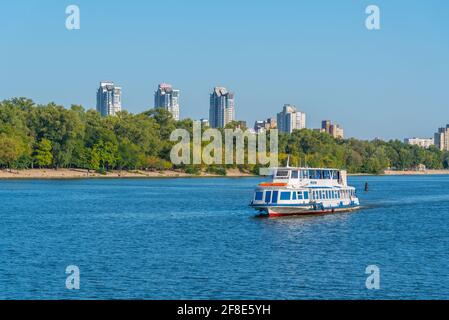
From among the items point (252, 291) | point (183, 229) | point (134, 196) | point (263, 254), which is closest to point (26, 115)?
point (134, 196)

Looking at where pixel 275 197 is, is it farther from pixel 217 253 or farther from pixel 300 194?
pixel 217 253

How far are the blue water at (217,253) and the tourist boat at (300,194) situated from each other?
154cm

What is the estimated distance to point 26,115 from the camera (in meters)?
181

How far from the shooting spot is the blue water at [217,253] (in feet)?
129

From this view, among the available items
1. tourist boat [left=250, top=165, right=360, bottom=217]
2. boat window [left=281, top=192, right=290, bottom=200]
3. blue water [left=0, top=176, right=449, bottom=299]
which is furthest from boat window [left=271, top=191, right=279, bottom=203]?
blue water [left=0, top=176, right=449, bottom=299]

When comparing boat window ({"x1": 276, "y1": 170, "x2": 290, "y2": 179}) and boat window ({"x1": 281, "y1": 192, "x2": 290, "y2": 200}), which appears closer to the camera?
boat window ({"x1": 281, "y1": 192, "x2": 290, "y2": 200})

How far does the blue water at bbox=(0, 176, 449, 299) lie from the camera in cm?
3947

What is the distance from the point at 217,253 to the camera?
5159cm

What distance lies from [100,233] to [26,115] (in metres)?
124

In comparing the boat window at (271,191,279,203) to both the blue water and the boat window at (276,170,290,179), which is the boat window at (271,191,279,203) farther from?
the boat window at (276,170,290,179)

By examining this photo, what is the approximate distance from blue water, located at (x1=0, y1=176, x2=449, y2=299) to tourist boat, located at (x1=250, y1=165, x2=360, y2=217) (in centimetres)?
154

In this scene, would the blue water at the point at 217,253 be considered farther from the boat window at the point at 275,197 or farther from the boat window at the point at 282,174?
the boat window at the point at 282,174

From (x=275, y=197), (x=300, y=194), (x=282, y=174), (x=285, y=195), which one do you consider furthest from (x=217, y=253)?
(x=282, y=174)

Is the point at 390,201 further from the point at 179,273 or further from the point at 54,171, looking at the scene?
the point at 54,171
